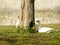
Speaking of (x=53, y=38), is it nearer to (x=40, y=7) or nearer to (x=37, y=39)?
(x=37, y=39)

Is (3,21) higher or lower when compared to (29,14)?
lower

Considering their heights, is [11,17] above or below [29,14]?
below

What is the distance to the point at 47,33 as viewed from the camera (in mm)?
14477

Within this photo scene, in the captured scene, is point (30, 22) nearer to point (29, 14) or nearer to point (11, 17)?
point (29, 14)

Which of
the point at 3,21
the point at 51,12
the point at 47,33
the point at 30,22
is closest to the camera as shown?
the point at 47,33

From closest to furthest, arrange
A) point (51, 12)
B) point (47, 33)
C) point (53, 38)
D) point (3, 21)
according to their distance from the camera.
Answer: point (53, 38), point (47, 33), point (3, 21), point (51, 12)

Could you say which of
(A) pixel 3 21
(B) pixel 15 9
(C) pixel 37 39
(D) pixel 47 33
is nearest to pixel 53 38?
(C) pixel 37 39

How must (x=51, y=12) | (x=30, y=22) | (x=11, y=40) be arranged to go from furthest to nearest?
(x=51, y=12) → (x=30, y=22) → (x=11, y=40)

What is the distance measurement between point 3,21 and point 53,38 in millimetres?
10692

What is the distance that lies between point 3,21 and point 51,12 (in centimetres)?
394

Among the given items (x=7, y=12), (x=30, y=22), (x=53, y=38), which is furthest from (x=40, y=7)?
(x=53, y=38)

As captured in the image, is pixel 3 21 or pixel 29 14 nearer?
pixel 29 14

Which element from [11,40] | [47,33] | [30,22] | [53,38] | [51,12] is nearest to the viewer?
[11,40]

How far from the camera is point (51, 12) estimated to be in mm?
24688
